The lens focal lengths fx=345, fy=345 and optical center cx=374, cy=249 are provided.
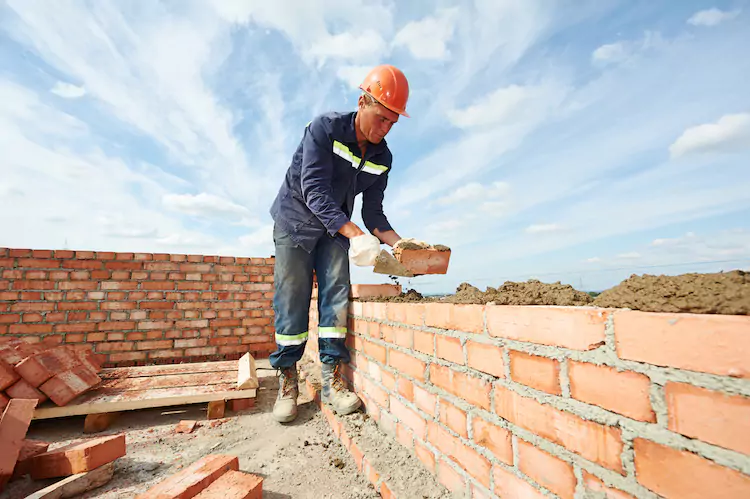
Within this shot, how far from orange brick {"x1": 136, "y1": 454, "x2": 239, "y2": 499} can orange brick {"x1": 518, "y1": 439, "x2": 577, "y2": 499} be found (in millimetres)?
1249

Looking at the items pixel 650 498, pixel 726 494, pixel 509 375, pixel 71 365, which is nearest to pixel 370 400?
pixel 509 375

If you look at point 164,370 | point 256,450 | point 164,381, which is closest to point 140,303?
point 164,370

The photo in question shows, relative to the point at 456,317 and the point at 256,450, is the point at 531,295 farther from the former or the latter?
the point at 256,450

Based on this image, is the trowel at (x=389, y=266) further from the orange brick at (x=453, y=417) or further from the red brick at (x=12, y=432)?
the red brick at (x=12, y=432)

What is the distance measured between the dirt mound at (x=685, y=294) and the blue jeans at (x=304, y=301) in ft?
5.68

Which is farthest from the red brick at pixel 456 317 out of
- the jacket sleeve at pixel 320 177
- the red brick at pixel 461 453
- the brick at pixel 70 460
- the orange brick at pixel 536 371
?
the brick at pixel 70 460

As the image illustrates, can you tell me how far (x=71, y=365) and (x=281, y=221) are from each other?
6.93 ft

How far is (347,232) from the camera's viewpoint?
211cm

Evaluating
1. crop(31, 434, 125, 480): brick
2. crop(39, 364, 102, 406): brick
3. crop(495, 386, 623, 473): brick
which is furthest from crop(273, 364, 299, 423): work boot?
crop(495, 386, 623, 473): brick

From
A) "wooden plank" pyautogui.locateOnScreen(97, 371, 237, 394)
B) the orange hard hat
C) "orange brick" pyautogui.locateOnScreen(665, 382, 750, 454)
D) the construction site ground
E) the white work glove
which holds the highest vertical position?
the orange hard hat

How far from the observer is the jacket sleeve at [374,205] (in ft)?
9.36

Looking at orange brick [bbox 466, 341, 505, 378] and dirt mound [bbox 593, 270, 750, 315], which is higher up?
dirt mound [bbox 593, 270, 750, 315]

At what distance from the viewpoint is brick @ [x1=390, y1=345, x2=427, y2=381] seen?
1530 millimetres

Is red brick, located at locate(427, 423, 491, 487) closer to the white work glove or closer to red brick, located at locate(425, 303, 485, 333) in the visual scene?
red brick, located at locate(425, 303, 485, 333)
